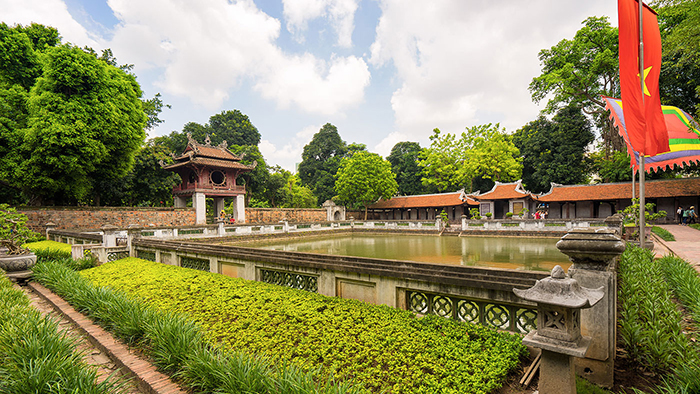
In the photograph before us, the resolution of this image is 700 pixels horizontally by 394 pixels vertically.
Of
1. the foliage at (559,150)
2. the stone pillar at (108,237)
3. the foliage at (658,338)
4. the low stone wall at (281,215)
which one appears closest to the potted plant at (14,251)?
the stone pillar at (108,237)

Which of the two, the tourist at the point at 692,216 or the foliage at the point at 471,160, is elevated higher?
the foliage at the point at 471,160

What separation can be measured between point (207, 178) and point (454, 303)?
2975 centimetres

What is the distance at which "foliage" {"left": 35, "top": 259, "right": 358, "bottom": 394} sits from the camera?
8.07 ft

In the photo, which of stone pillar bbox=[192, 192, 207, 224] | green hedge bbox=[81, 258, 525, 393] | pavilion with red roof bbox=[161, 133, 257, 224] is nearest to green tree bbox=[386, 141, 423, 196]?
pavilion with red roof bbox=[161, 133, 257, 224]

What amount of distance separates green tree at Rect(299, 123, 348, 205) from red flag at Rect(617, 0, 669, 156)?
135 feet

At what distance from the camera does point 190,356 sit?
118 inches

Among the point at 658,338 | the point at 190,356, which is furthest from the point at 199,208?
the point at 658,338

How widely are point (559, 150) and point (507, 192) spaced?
7.91 metres

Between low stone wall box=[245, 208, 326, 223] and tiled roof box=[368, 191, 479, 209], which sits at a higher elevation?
tiled roof box=[368, 191, 479, 209]

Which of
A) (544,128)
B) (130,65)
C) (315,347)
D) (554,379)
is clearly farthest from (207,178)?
(544,128)

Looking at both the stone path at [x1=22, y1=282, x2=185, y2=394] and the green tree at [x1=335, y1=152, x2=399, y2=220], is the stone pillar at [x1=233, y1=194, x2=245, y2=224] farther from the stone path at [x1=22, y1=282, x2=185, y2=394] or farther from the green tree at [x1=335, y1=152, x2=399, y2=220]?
the stone path at [x1=22, y1=282, x2=185, y2=394]

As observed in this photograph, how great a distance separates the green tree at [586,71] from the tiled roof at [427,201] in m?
12.1

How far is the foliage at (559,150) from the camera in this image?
1244 inches

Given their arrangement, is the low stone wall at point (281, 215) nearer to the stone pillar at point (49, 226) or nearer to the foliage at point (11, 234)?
the stone pillar at point (49, 226)
